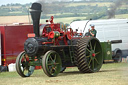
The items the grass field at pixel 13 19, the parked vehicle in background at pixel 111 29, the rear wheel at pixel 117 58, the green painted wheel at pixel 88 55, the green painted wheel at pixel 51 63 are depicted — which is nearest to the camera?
the green painted wheel at pixel 51 63

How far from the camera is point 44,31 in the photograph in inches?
628

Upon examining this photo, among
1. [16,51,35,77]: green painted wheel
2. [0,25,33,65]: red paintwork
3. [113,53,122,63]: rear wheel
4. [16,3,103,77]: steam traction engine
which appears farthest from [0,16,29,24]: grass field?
[16,51,35,77]: green painted wheel

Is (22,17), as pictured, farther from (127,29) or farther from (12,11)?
(127,29)

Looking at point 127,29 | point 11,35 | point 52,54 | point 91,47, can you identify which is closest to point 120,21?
point 127,29

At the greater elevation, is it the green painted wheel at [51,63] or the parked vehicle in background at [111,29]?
the parked vehicle in background at [111,29]

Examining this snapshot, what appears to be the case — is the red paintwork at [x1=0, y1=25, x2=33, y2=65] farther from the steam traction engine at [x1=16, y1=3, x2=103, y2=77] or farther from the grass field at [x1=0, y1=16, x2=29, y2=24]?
the grass field at [x1=0, y1=16, x2=29, y2=24]

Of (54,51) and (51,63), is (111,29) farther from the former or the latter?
(51,63)

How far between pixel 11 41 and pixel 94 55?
688 centimetres

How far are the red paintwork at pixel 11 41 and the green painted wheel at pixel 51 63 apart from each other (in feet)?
23.7

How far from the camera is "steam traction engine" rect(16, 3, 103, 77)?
15188 millimetres

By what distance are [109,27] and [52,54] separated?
35.0 ft

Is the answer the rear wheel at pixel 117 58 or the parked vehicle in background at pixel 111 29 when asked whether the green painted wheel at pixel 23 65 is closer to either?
the parked vehicle in background at pixel 111 29

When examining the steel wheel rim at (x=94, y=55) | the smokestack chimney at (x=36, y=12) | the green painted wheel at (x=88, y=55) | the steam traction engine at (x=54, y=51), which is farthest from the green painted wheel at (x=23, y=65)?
the steel wheel rim at (x=94, y=55)

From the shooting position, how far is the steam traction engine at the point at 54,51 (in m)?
15.2
